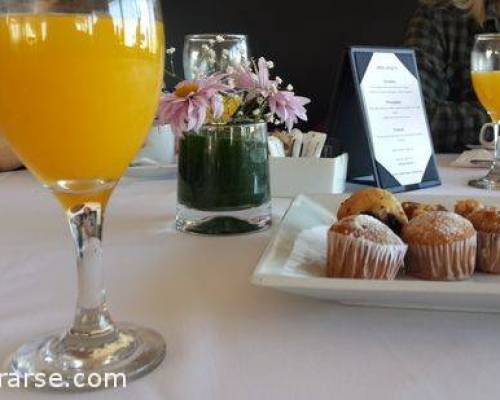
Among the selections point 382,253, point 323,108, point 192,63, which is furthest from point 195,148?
point 323,108

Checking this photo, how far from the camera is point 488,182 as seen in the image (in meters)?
1.02

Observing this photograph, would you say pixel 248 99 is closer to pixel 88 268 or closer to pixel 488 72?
pixel 88 268

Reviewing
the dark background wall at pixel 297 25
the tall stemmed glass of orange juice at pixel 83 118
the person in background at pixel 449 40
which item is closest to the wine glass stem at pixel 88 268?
the tall stemmed glass of orange juice at pixel 83 118

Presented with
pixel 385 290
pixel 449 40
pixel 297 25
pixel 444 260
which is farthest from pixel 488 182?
pixel 297 25

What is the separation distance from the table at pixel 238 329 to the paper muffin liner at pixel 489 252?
0.11m

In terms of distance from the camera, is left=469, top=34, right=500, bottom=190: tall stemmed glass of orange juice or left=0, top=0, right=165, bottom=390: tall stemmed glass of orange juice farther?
left=469, top=34, right=500, bottom=190: tall stemmed glass of orange juice

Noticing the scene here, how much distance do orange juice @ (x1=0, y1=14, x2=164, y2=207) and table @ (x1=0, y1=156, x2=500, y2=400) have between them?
0.38 feet

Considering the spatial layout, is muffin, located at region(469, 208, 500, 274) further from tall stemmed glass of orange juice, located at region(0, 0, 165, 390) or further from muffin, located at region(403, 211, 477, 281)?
tall stemmed glass of orange juice, located at region(0, 0, 165, 390)

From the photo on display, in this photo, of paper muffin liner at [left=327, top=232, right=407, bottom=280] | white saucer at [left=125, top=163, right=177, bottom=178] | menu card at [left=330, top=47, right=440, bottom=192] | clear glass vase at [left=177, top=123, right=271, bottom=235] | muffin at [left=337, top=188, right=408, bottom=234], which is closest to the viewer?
paper muffin liner at [left=327, top=232, right=407, bottom=280]

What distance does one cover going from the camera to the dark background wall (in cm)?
277

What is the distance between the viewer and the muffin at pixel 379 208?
619mm

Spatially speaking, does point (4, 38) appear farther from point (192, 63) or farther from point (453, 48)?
point (453, 48)

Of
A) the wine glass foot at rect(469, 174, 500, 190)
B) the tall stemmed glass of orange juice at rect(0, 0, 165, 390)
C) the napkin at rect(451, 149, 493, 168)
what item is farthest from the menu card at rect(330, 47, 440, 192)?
the tall stemmed glass of orange juice at rect(0, 0, 165, 390)

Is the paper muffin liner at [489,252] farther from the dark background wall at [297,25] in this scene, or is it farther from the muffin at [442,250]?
the dark background wall at [297,25]
